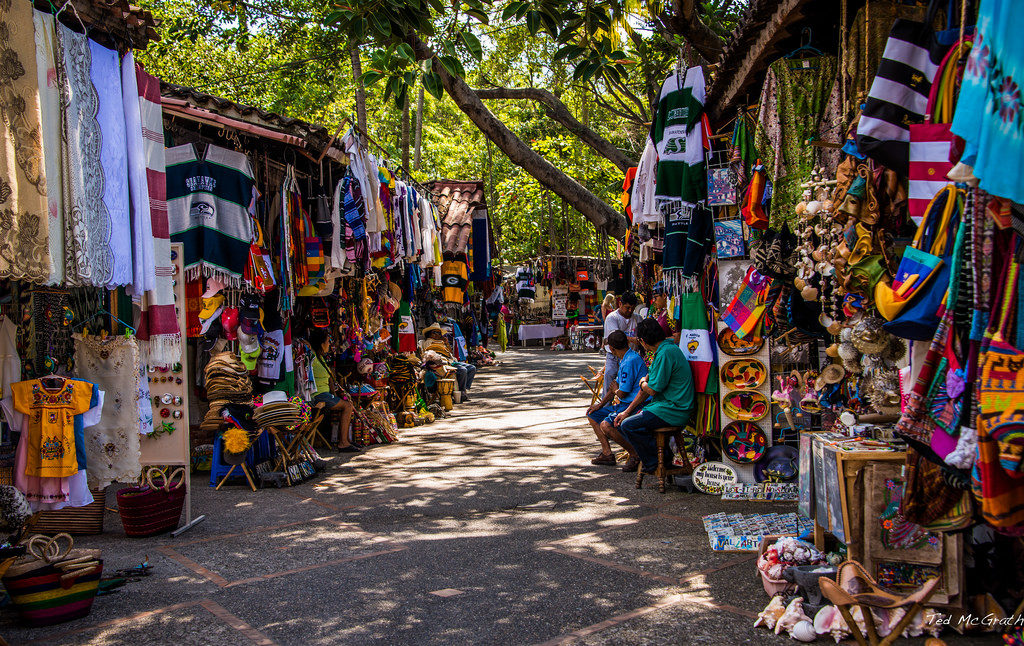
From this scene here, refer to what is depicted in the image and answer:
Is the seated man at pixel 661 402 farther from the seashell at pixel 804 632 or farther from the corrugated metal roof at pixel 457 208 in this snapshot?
the corrugated metal roof at pixel 457 208

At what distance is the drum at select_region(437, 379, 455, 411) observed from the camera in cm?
1299

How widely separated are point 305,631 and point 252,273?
4.29m

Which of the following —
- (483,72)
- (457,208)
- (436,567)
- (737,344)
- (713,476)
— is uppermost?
(483,72)

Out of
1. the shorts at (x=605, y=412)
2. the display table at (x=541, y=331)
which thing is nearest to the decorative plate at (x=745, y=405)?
the shorts at (x=605, y=412)

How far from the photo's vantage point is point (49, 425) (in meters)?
4.20

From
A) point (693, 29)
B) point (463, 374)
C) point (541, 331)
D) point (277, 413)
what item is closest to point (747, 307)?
point (693, 29)

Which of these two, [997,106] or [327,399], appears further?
[327,399]

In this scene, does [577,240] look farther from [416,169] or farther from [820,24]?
[820,24]

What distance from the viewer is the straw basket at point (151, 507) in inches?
226

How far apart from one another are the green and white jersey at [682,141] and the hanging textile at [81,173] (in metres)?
4.59

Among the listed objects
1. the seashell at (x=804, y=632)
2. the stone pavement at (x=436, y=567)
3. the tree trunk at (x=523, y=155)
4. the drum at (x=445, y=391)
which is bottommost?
the stone pavement at (x=436, y=567)

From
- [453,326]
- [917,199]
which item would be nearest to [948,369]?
[917,199]

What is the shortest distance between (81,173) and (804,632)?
4.22 metres

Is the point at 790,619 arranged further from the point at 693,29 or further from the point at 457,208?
the point at 457,208
